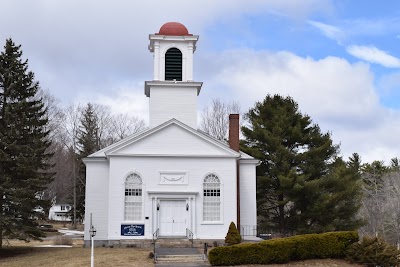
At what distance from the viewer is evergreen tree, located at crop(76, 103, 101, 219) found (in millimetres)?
58197

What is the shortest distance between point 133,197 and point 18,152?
6.74 meters

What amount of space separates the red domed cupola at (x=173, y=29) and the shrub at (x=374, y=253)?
18.6m

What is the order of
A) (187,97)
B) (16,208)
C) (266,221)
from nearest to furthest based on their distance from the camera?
(16,208), (187,97), (266,221)

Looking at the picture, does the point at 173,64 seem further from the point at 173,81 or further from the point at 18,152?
the point at 18,152

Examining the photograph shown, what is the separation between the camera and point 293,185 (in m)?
36.4

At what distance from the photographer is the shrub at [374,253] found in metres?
21.8

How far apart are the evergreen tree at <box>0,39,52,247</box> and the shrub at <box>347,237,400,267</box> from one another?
54.0 feet

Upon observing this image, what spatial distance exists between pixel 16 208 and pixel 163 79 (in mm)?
12449

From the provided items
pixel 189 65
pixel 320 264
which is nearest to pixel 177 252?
pixel 320 264

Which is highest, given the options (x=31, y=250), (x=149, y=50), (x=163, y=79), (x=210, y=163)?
(x=149, y=50)

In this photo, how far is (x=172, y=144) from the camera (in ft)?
99.9

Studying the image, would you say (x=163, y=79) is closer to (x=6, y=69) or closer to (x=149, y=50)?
(x=149, y=50)

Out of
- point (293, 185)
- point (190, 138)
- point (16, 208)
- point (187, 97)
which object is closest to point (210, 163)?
point (190, 138)

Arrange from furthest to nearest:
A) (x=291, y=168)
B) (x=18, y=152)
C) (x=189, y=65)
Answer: (x=291, y=168), (x=189, y=65), (x=18, y=152)
